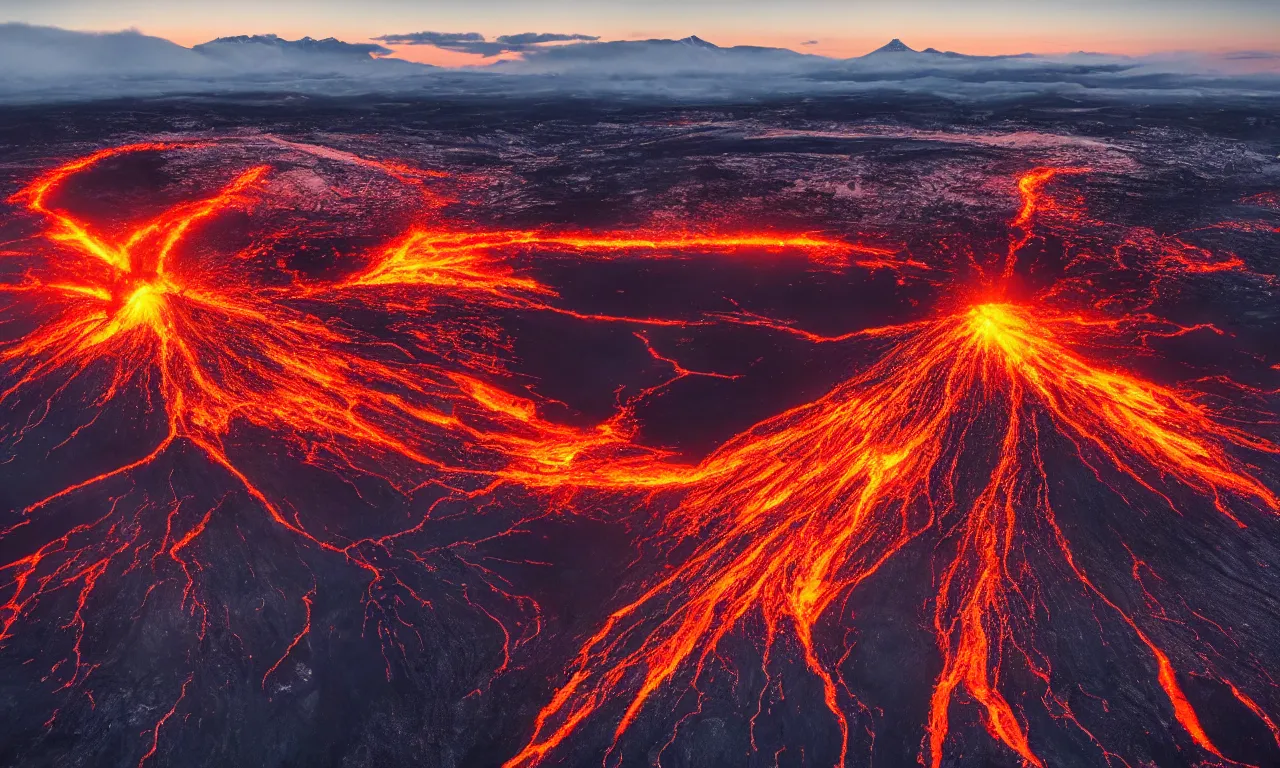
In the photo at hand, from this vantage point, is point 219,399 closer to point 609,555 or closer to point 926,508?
point 609,555

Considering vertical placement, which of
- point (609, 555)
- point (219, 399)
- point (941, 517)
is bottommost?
point (609, 555)

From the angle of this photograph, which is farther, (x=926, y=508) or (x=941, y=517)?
(x=926, y=508)

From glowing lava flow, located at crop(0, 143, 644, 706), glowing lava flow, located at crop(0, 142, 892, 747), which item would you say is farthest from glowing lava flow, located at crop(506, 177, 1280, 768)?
glowing lava flow, located at crop(0, 143, 644, 706)

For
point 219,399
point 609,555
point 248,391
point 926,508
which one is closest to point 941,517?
point 926,508

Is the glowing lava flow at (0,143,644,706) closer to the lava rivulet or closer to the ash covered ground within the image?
the ash covered ground

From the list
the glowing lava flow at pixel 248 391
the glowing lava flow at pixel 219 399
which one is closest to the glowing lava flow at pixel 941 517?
the glowing lava flow at pixel 248 391

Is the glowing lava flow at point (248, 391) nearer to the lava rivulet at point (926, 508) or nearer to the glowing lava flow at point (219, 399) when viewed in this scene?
the glowing lava flow at point (219, 399)

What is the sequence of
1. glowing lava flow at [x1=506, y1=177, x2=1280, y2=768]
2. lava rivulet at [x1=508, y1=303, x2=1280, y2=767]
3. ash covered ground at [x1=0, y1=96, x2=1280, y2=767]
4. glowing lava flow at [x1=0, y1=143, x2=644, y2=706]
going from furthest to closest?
glowing lava flow at [x1=0, y1=143, x2=644, y2=706]
lava rivulet at [x1=508, y1=303, x2=1280, y2=767]
glowing lava flow at [x1=506, y1=177, x2=1280, y2=768]
ash covered ground at [x1=0, y1=96, x2=1280, y2=767]

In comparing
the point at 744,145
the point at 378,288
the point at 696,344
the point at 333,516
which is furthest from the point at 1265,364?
the point at 744,145

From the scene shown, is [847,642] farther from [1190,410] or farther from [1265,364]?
[1265,364]
